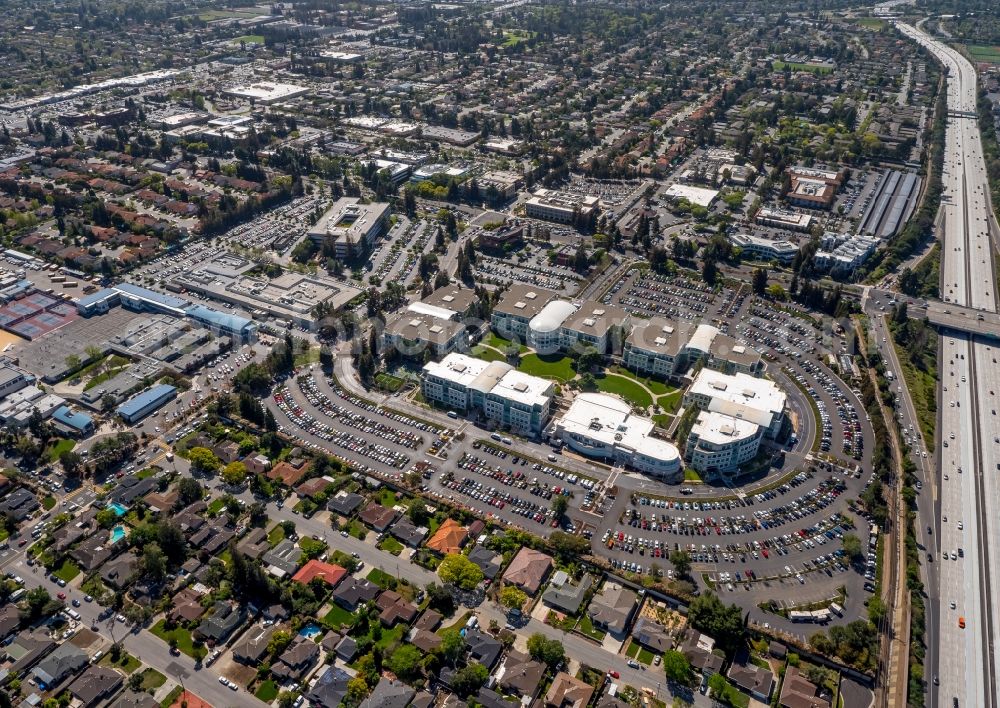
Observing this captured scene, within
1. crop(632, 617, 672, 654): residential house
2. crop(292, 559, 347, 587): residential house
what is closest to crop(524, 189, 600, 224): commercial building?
crop(632, 617, 672, 654): residential house

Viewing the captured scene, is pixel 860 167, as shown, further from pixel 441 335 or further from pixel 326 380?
pixel 326 380

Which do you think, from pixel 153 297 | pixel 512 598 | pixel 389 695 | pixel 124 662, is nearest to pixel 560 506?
pixel 512 598

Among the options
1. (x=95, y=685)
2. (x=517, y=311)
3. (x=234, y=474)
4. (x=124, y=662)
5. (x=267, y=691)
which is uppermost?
(x=517, y=311)

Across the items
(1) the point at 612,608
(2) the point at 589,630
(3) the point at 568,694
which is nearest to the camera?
(3) the point at 568,694

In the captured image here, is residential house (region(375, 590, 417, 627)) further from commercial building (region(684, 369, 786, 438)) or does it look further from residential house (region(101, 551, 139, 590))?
commercial building (region(684, 369, 786, 438))

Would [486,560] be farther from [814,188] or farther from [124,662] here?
[814,188]

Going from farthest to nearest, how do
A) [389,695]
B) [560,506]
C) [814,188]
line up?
1. [814,188]
2. [560,506]
3. [389,695]

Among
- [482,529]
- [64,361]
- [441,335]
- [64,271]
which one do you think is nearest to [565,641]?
[482,529]

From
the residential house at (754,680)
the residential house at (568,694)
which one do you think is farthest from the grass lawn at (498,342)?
the residential house at (754,680)
